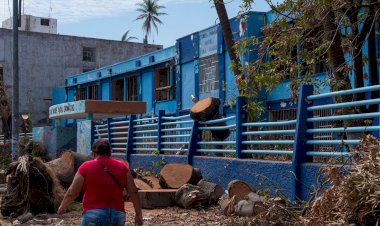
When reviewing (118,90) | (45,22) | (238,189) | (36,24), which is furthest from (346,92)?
(45,22)

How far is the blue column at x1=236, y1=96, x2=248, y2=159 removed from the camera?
37.4 ft

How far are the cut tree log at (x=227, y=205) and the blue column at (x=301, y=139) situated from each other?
40.9 inches

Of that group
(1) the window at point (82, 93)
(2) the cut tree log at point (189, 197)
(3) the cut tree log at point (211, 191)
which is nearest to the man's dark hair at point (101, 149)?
(2) the cut tree log at point (189, 197)

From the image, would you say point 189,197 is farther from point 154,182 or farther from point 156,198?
point 154,182

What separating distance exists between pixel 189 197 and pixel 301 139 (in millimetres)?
2553

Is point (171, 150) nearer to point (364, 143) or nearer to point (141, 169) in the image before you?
point (141, 169)

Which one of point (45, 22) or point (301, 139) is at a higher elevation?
point (45, 22)

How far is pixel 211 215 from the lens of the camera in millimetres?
10102

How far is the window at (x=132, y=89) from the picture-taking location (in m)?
32.4

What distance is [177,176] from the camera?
38.8ft

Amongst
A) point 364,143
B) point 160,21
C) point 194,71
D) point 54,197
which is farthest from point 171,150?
point 160,21

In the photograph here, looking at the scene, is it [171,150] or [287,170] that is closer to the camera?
[287,170]

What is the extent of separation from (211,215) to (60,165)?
14.5 ft

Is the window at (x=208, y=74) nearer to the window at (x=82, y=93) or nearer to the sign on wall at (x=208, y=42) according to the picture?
the sign on wall at (x=208, y=42)
